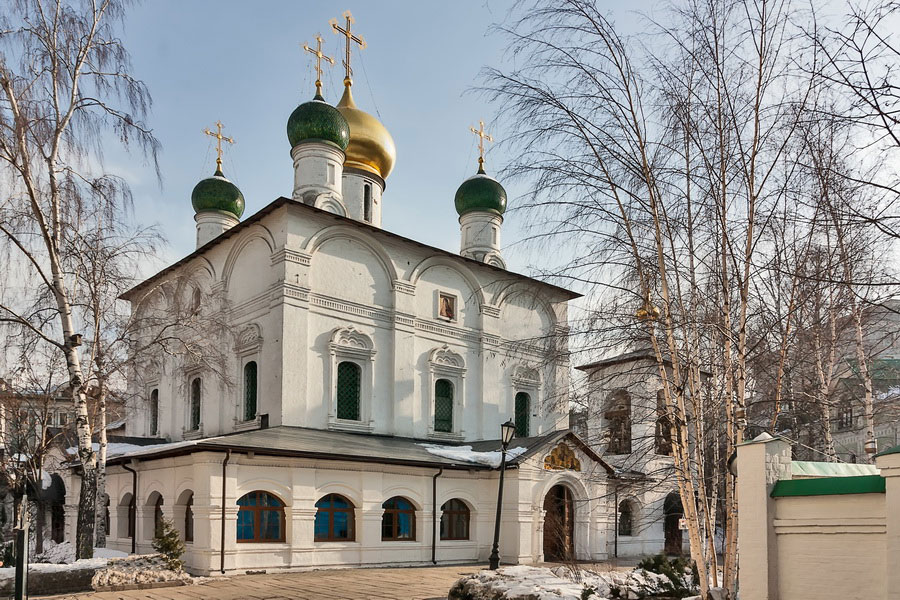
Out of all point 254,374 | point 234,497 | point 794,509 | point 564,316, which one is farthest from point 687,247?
point 564,316

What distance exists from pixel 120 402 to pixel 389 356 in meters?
6.72

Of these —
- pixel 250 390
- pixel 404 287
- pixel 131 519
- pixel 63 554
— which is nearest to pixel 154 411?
pixel 131 519

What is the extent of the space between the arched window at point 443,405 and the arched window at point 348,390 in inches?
97.2

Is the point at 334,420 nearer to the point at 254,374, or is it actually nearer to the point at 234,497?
the point at 254,374

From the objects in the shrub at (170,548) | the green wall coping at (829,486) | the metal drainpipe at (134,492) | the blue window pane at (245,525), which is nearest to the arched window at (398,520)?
the blue window pane at (245,525)

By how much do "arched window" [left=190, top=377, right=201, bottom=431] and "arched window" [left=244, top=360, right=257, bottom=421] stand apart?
2.91 metres

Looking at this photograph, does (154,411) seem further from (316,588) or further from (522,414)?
(316,588)

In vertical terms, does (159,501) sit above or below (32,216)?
below

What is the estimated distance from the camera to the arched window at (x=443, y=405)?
20141mm

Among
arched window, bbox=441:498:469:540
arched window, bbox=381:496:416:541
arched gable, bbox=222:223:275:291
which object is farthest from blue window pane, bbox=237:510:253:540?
arched gable, bbox=222:223:275:291

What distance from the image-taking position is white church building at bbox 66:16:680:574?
1450cm

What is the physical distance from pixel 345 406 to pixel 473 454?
3365 mm

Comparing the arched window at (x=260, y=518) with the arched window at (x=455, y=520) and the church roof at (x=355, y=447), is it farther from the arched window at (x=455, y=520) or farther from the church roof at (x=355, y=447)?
the arched window at (x=455, y=520)

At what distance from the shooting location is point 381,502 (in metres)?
15.8
